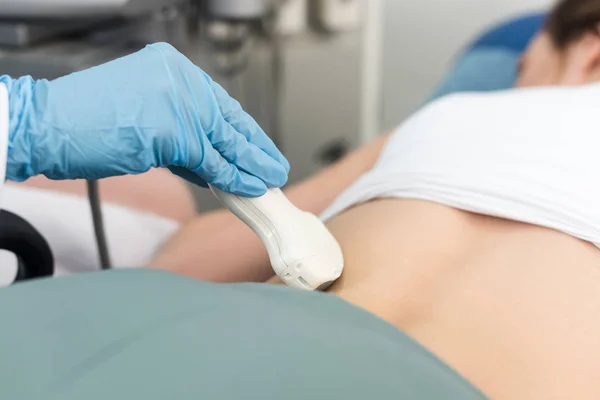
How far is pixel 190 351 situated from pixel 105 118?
0.23 meters

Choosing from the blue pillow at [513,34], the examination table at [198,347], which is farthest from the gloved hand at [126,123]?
the blue pillow at [513,34]

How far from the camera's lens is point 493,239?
74 cm

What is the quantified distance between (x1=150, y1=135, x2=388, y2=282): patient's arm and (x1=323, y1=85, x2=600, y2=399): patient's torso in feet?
0.42

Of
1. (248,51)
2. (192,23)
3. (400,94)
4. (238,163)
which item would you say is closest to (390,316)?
(238,163)

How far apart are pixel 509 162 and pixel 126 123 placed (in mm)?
481

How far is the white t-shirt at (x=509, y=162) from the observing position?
0.74 meters

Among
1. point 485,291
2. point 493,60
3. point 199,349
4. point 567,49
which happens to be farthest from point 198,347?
point 493,60

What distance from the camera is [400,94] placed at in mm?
2109

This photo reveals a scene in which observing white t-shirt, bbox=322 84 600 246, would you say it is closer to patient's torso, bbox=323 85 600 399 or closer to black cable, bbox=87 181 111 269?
patient's torso, bbox=323 85 600 399

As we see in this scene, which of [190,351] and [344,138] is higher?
[190,351]

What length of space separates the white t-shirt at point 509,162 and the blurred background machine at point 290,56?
53 cm

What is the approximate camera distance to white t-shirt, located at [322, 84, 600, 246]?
737 millimetres

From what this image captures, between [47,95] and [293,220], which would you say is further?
[293,220]

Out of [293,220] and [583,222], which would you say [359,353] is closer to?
[293,220]
